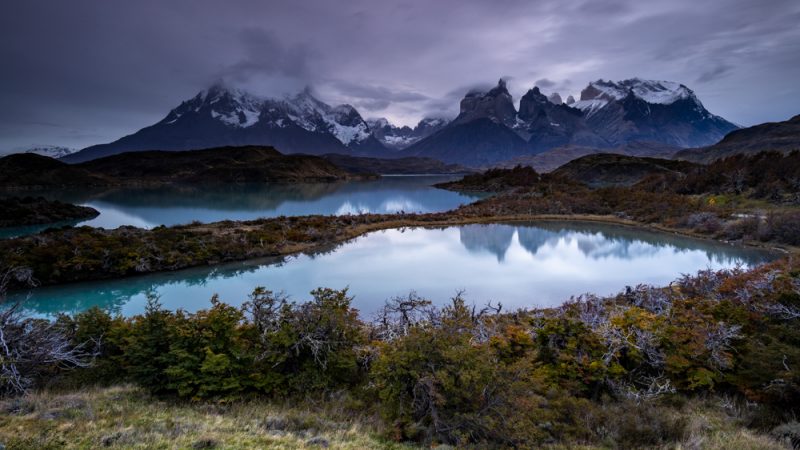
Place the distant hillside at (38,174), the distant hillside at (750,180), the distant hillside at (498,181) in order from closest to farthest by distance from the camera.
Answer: the distant hillside at (750,180) < the distant hillside at (498,181) < the distant hillside at (38,174)

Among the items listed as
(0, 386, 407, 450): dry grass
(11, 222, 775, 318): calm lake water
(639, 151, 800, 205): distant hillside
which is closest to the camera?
(0, 386, 407, 450): dry grass

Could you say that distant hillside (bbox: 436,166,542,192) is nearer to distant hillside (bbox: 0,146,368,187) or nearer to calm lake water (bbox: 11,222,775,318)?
distant hillside (bbox: 0,146,368,187)

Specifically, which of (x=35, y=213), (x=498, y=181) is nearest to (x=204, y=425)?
(x=35, y=213)

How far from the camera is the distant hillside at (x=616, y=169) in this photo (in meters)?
110

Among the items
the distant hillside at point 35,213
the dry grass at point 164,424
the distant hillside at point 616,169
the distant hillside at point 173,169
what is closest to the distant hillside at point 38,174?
the distant hillside at point 173,169

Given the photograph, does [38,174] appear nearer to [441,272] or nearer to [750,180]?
[441,272]

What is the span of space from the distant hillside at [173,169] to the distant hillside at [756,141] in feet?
440

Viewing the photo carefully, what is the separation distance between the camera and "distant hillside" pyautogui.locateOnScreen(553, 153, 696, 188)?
110 meters

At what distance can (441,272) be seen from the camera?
22.5m

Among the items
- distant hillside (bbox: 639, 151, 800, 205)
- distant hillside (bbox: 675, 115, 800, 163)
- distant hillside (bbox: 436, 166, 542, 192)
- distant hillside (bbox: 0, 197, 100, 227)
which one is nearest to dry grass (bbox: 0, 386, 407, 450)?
distant hillside (bbox: 0, 197, 100, 227)

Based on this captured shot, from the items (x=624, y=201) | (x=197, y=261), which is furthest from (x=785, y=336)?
→ (x=624, y=201)

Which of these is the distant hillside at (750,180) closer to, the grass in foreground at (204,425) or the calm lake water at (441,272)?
the calm lake water at (441,272)

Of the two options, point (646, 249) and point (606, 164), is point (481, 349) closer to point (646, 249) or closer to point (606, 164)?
point (646, 249)

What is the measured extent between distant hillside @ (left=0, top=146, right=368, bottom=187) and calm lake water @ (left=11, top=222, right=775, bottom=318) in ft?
353
